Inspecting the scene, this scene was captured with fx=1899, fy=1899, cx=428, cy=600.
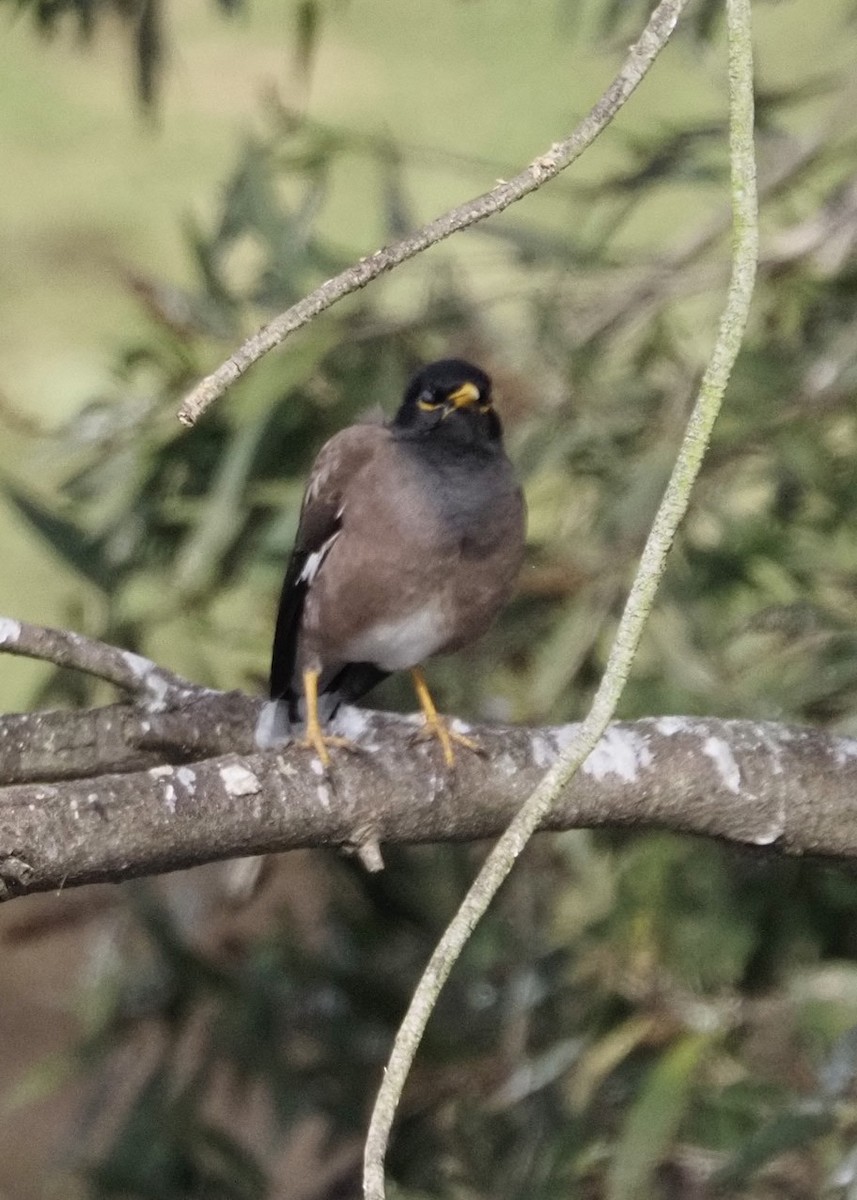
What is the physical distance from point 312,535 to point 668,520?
1568 millimetres

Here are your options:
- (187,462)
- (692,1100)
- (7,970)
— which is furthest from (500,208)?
(7,970)

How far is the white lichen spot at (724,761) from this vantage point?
2379 mm

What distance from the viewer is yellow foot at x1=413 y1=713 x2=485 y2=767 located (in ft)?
7.78

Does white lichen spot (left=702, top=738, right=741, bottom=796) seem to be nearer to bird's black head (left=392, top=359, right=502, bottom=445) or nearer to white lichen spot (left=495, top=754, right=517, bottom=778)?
white lichen spot (left=495, top=754, right=517, bottom=778)

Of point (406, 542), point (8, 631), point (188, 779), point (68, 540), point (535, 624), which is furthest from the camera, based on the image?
point (535, 624)

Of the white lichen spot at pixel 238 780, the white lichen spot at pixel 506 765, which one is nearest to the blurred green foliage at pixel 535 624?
the white lichen spot at pixel 506 765

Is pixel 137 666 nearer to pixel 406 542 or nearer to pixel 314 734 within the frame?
pixel 314 734

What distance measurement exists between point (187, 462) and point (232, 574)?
25cm

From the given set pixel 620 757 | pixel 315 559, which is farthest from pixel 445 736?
Answer: pixel 315 559

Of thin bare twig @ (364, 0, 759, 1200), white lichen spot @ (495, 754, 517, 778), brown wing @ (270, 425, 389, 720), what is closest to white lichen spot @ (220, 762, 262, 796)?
white lichen spot @ (495, 754, 517, 778)

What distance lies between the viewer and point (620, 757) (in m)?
2.36

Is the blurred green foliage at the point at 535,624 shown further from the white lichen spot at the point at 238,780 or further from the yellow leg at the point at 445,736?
the white lichen spot at the point at 238,780

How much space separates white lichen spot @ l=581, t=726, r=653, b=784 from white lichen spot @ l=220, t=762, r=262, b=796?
1.44 feet

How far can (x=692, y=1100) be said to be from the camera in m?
3.21
